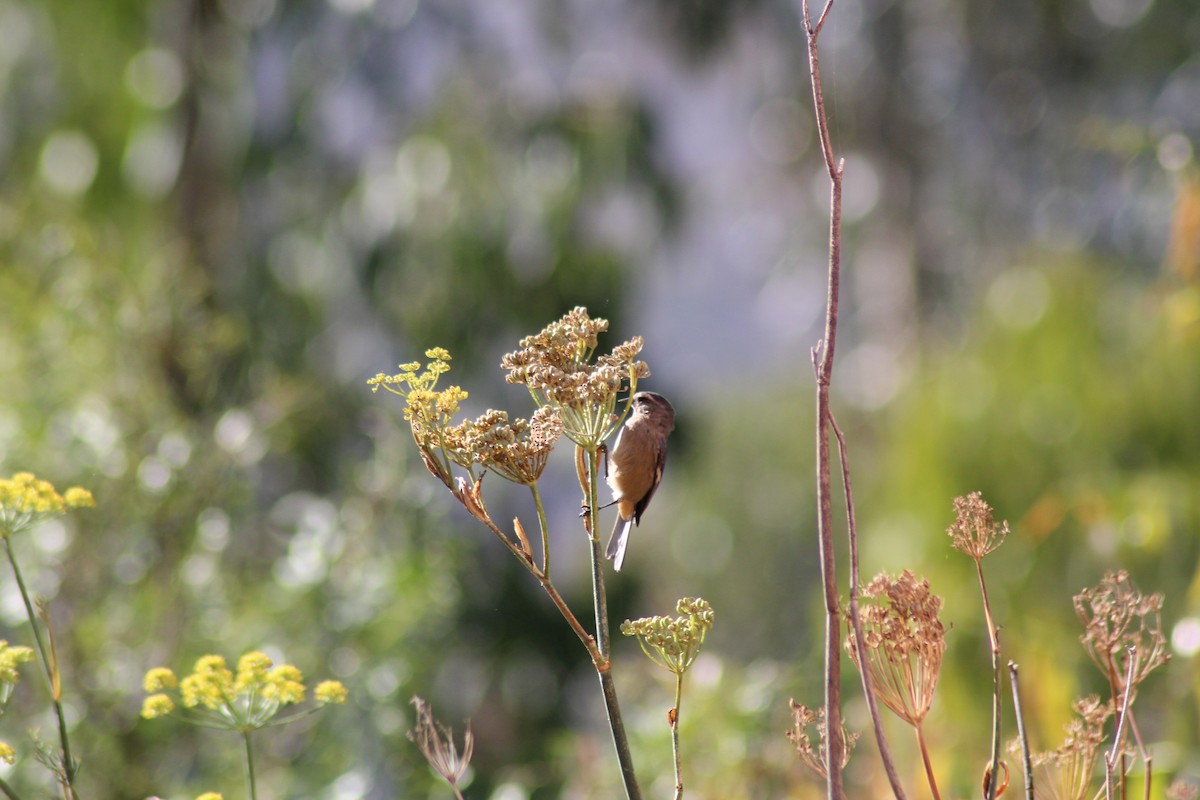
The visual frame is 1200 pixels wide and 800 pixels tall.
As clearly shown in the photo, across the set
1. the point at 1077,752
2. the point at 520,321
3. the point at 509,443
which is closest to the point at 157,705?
the point at 509,443

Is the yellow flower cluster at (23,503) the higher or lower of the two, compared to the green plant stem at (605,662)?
higher

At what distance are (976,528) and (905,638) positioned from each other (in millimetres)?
106

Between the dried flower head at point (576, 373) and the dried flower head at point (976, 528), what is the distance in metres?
0.29

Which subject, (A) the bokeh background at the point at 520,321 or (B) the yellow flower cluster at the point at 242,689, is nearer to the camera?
(B) the yellow flower cluster at the point at 242,689

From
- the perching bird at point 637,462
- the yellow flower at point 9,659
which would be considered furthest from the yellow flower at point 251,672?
the perching bird at point 637,462

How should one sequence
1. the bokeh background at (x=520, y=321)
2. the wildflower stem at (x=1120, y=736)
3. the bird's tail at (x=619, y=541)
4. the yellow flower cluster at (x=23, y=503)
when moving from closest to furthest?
the wildflower stem at (x=1120, y=736) → the yellow flower cluster at (x=23, y=503) → the bird's tail at (x=619, y=541) → the bokeh background at (x=520, y=321)

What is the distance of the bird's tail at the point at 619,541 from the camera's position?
177cm

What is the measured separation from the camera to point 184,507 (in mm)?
3156

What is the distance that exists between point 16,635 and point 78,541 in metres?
0.30

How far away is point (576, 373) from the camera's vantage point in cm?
106

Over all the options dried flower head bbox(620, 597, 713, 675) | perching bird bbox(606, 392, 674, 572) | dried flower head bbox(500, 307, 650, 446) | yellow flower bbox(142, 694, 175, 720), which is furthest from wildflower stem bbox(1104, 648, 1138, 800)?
perching bird bbox(606, 392, 674, 572)

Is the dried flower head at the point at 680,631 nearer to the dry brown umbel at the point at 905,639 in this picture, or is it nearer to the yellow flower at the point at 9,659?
the dry brown umbel at the point at 905,639

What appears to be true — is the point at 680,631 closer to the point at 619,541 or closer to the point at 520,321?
the point at 619,541

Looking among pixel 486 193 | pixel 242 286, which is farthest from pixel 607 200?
pixel 242 286
